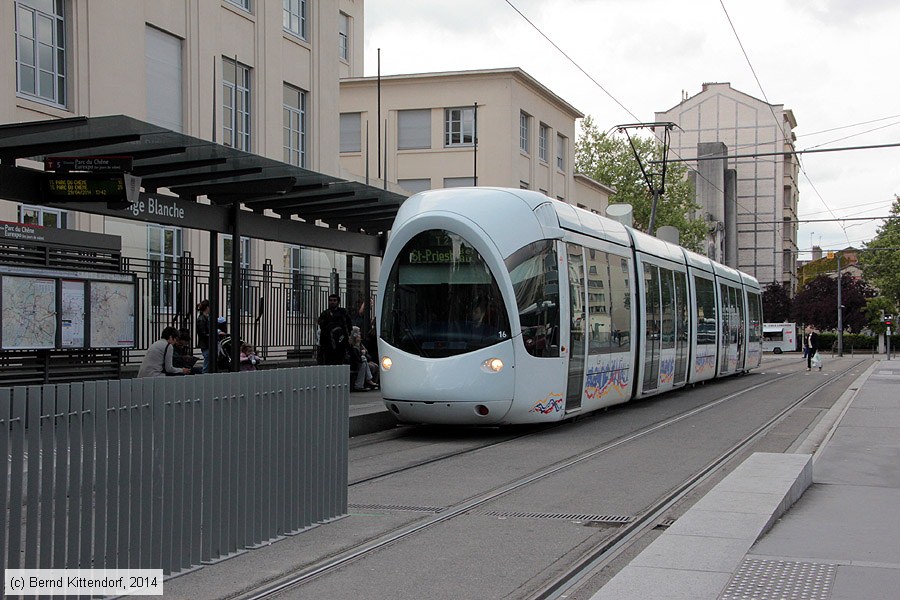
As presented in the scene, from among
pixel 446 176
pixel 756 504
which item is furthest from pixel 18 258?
pixel 446 176

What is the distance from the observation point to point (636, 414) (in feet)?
62.2

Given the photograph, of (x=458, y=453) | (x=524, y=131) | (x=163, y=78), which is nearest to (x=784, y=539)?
(x=458, y=453)

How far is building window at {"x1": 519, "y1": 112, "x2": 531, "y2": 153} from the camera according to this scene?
43.7 metres

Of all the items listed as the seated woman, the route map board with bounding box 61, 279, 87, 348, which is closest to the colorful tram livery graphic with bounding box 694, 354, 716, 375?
the seated woman

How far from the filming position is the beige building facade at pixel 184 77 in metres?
19.0

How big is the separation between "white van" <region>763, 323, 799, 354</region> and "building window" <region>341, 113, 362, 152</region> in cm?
5077

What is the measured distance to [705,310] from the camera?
82.7 feet

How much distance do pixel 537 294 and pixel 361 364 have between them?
7368 millimetres

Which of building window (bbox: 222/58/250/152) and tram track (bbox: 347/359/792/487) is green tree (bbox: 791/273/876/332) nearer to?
building window (bbox: 222/58/250/152)

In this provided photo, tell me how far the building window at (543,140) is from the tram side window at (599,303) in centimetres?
2904

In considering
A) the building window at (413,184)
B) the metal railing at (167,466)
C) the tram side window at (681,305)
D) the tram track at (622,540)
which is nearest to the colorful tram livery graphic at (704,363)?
the tram side window at (681,305)

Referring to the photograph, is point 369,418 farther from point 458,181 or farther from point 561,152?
point 561,152

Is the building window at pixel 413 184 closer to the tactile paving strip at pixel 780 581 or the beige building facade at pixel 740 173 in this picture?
the tactile paving strip at pixel 780 581

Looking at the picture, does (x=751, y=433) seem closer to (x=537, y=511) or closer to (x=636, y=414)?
(x=636, y=414)
